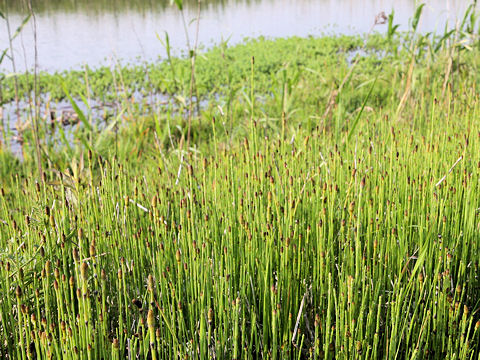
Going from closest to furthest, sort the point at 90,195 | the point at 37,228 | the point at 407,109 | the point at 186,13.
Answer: the point at 37,228
the point at 90,195
the point at 407,109
the point at 186,13

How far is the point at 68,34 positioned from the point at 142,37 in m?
1.51

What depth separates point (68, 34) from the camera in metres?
9.70

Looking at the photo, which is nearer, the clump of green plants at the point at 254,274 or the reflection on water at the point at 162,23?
the clump of green plants at the point at 254,274

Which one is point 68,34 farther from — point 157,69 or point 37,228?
point 37,228

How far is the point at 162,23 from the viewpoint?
10719mm

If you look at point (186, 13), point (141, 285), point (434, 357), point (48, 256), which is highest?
point (186, 13)

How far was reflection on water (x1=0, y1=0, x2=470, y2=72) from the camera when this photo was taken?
324 inches

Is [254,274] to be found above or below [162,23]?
below

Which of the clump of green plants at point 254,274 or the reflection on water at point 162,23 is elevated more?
the reflection on water at point 162,23

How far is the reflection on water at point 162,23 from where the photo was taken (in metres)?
8.23

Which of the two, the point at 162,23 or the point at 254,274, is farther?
the point at 162,23

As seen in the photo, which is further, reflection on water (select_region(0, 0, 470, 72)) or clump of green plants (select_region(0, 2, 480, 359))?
reflection on water (select_region(0, 0, 470, 72))

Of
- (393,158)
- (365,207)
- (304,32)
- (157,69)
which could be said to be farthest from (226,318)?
(304,32)

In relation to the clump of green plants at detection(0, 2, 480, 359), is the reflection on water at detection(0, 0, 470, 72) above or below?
above
